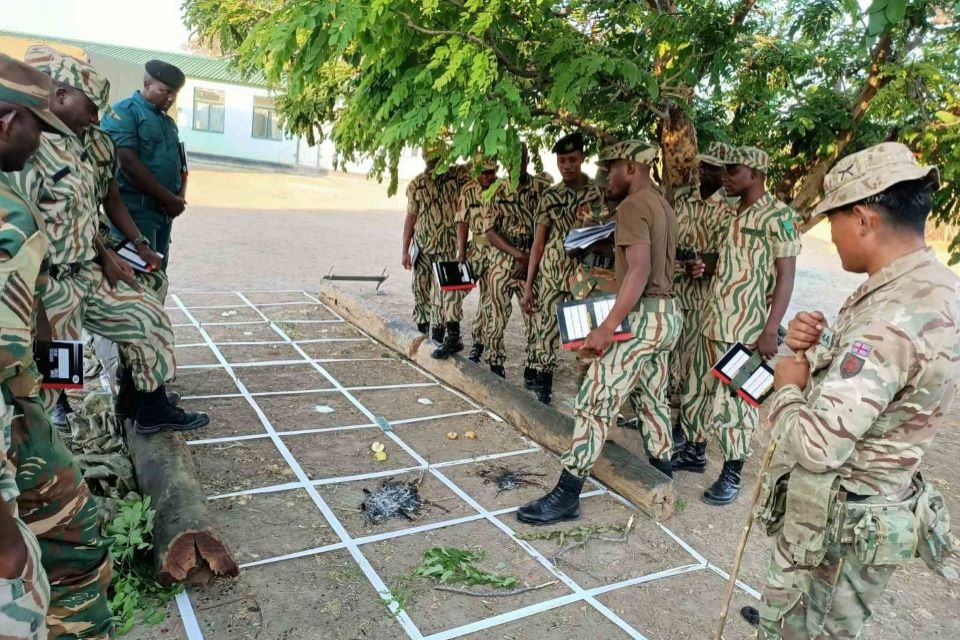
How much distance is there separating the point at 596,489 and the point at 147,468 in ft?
7.88

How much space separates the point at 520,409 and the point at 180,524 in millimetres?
2429

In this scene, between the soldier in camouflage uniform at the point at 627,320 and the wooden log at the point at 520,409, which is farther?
the wooden log at the point at 520,409

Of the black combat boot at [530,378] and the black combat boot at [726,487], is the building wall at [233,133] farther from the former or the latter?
the black combat boot at [726,487]

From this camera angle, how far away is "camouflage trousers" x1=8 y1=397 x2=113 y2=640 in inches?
71.9

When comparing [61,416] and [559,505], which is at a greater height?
[559,505]

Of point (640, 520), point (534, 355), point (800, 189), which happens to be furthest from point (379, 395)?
point (800, 189)

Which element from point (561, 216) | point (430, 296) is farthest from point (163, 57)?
point (561, 216)

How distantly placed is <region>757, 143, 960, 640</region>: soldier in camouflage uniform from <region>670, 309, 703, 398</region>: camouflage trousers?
2.93 metres

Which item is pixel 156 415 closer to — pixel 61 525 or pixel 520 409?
pixel 61 525

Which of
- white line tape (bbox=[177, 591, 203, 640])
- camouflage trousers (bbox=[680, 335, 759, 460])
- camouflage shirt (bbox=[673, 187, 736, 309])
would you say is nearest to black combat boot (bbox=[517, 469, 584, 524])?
camouflage trousers (bbox=[680, 335, 759, 460])

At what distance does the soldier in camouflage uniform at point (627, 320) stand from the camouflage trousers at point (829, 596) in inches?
58.0

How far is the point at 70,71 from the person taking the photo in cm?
343

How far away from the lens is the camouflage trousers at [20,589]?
4.63ft

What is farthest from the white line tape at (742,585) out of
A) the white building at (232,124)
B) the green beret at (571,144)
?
the white building at (232,124)
